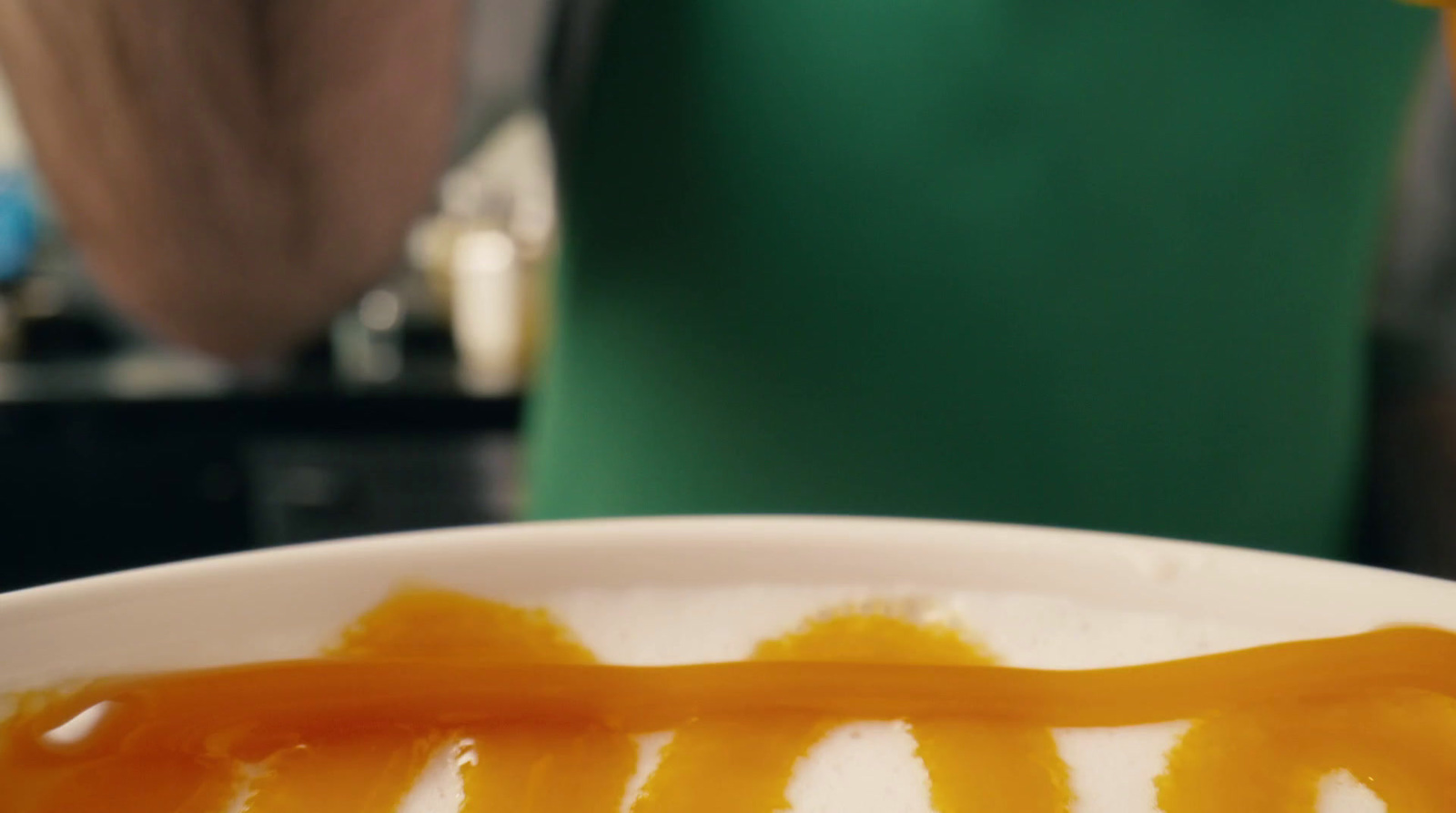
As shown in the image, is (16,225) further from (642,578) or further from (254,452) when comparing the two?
(642,578)

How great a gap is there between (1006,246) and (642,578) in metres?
0.37

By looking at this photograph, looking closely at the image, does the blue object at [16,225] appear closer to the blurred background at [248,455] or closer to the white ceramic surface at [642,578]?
the blurred background at [248,455]

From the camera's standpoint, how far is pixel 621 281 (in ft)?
2.00

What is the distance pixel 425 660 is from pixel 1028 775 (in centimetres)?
16

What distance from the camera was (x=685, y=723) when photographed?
0.27 meters

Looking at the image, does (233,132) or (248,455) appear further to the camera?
(248,455)

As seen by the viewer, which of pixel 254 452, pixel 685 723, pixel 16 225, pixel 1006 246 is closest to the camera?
pixel 685 723

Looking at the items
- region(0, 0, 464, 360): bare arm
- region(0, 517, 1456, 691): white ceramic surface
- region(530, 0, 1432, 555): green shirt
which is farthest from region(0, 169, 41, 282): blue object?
region(0, 517, 1456, 691): white ceramic surface

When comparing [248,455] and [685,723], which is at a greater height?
[685,723]

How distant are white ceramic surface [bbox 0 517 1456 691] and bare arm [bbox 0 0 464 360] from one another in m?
0.41

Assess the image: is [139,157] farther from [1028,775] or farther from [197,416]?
[197,416]

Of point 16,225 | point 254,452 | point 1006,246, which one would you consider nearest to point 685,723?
point 1006,246

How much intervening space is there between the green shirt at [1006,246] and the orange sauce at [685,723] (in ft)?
1.02

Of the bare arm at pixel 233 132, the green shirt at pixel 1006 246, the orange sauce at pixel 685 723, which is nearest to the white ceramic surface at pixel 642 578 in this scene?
the orange sauce at pixel 685 723
